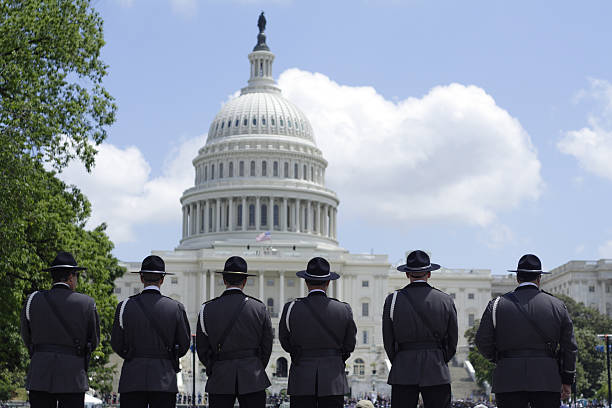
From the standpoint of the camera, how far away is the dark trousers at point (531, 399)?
616 inches

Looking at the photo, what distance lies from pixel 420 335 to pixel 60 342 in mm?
5507

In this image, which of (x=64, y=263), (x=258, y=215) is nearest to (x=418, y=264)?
(x=64, y=263)

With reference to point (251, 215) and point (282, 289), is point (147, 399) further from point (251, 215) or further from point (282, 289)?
point (251, 215)

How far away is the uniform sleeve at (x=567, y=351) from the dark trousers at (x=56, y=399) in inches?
288

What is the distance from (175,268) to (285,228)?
17.7 m

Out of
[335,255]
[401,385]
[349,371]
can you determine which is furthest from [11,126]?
[335,255]

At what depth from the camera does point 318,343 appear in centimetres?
1617

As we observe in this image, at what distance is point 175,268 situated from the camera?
138125mm

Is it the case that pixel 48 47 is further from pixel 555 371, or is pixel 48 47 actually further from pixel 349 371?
pixel 349 371

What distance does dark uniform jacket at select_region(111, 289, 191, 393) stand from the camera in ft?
52.0

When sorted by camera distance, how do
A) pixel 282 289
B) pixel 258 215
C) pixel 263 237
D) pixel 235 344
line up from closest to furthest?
pixel 235 344 < pixel 282 289 < pixel 263 237 < pixel 258 215

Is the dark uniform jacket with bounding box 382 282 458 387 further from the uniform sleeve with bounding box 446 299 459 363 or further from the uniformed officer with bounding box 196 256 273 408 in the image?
the uniformed officer with bounding box 196 256 273 408

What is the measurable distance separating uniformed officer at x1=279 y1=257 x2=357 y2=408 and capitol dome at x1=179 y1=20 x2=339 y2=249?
12651 cm

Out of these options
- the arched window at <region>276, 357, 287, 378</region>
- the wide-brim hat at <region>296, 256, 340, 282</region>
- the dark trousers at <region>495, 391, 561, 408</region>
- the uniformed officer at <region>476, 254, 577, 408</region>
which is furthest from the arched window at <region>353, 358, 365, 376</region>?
the uniformed officer at <region>476, 254, 577, 408</region>
